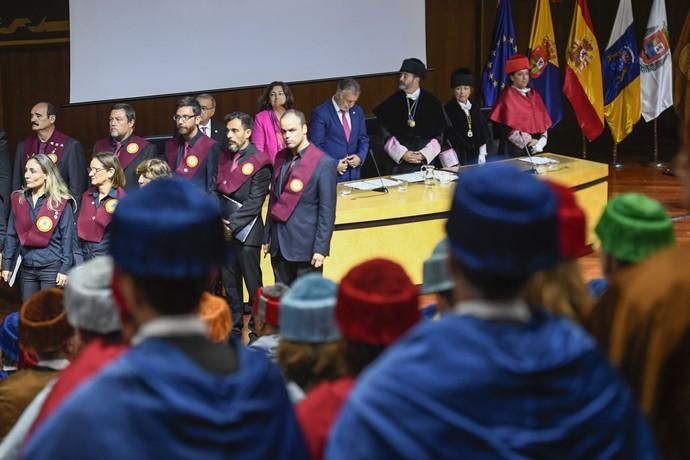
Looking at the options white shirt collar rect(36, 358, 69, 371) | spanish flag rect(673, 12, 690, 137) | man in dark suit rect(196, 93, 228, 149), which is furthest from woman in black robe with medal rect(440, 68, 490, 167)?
white shirt collar rect(36, 358, 69, 371)

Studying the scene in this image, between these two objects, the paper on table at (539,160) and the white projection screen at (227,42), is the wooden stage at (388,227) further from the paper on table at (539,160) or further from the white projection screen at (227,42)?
the white projection screen at (227,42)

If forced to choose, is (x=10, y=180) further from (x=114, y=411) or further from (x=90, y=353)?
(x=114, y=411)

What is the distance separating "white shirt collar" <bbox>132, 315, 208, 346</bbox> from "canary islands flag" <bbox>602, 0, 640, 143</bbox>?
9.89 meters

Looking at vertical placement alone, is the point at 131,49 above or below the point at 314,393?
above

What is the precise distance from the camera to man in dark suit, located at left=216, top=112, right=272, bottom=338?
622 cm

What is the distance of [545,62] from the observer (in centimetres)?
1043

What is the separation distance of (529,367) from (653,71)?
9894 millimetres

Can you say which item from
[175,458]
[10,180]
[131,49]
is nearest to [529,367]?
[175,458]

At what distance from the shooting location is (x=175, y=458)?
1.64 meters

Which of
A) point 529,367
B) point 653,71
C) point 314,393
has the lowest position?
point 314,393

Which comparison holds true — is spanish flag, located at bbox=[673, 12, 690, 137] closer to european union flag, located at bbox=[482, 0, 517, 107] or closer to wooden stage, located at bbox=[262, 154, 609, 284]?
european union flag, located at bbox=[482, 0, 517, 107]

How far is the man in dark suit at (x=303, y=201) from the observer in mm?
5906

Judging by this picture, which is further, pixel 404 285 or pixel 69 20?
pixel 69 20

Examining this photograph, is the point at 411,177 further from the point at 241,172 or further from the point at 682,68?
the point at 682,68
